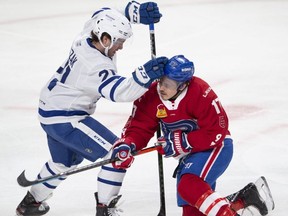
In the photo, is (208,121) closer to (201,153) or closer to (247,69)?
(201,153)

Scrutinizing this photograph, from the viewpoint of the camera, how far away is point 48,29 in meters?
7.57

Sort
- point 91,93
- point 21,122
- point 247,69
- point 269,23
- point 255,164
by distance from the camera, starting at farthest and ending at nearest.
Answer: point 269,23, point 247,69, point 21,122, point 255,164, point 91,93

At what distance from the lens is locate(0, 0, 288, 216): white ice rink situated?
4414mm

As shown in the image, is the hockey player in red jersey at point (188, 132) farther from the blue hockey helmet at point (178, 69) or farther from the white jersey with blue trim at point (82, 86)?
the white jersey with blue trim at point (82, 86)

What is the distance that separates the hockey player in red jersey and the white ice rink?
1.66 ft

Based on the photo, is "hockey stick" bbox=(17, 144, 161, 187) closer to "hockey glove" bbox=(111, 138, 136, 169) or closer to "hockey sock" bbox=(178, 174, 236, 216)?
"hockey glove" bbox=(111, 138, 136, 169)

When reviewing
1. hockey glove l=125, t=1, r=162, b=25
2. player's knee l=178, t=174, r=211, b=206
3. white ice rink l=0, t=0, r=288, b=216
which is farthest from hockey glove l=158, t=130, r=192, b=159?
hockey glove l=125, t=1, r=162, b=25

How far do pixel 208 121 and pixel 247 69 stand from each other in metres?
2.76

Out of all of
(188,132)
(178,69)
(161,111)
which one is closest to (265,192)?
(188,132)

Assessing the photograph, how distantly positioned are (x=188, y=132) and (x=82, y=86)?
0.53 m

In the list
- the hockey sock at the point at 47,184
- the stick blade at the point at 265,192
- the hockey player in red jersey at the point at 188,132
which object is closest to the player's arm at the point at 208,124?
the hockey player in red jersey at the point at 188,132

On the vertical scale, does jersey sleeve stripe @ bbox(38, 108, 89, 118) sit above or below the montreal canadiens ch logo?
above

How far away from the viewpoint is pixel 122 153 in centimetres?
365

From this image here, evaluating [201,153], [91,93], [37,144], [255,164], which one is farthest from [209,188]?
[37,144]
